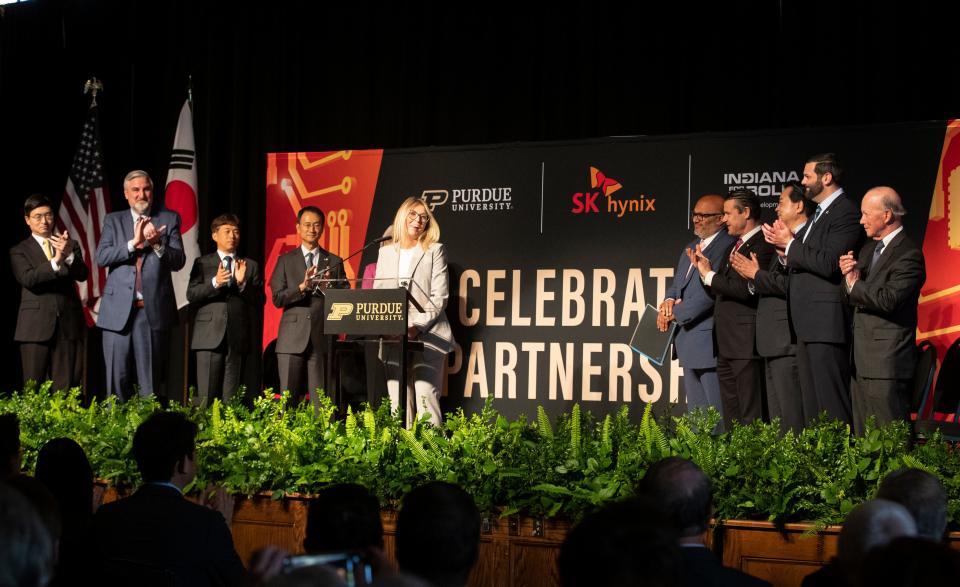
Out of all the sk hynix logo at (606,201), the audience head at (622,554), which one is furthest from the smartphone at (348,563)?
the sk hynix logo at (606,201)

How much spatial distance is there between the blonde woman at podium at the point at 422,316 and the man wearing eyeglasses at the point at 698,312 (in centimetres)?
172

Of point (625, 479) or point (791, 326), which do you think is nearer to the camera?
point (625, 479)

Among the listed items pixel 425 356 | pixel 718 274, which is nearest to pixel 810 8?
pixel 718 274

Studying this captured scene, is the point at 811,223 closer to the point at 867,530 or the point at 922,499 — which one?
the point at 922,499

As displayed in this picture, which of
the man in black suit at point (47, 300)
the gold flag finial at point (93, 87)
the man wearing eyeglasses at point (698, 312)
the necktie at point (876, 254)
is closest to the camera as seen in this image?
the necktie at point (876, 254)

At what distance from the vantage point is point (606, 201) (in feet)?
27.6

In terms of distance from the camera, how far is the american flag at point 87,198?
9703mm

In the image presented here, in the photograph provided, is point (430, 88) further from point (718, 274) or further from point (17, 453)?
point (17, 453)

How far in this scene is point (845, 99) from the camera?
839 cm

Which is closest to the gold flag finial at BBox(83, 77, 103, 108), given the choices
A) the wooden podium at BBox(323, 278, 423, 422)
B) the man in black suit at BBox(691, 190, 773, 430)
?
the wooden podium at BBox(323, 278, 423, 422)

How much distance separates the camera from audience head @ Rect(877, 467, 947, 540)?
2777 millimetres

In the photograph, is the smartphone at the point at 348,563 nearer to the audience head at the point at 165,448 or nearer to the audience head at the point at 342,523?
the audience head at the point at 342,523

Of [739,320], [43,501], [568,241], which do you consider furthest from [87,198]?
[43,501]

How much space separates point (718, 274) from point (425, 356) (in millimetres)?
2405
